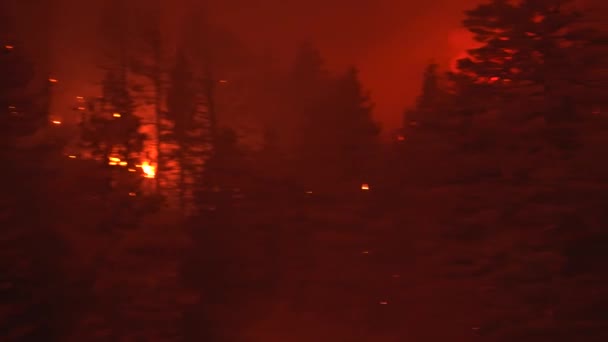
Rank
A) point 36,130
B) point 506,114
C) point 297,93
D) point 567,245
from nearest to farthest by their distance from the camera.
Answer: point 567,245 → point 506,114 → point 36,130 → point 297,93

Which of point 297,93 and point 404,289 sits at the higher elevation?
point 297,93

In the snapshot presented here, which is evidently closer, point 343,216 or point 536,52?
point 536,52

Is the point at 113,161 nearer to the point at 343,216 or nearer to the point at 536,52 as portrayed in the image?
the point at 343,216

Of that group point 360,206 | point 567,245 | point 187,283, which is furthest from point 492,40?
point 187,283

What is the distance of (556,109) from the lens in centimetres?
1451

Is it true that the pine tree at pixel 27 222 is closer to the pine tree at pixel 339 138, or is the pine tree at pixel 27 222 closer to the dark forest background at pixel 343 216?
the dark forest background at pixel 343 216

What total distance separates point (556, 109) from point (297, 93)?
91.3 ft

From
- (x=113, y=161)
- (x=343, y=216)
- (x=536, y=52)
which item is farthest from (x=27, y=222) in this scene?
(x=536, y=52)

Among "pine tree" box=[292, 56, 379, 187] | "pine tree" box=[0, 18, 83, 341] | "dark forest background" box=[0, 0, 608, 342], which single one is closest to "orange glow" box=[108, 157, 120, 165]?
"dark forest background" box=[0, 0, 608, 342]

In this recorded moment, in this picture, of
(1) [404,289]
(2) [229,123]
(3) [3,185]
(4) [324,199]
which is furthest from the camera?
(2) [229,123]

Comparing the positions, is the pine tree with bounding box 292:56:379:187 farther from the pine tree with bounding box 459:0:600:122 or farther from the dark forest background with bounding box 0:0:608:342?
the pine tree with bounding box 459:0:600:122

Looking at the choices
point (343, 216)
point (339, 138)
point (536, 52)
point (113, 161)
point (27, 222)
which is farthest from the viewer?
point (339, 138)

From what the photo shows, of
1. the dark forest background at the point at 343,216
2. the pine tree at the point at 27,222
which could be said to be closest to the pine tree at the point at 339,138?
the dark forest background at the point at 343,216

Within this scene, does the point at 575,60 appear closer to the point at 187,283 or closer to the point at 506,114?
the point at 506,114
